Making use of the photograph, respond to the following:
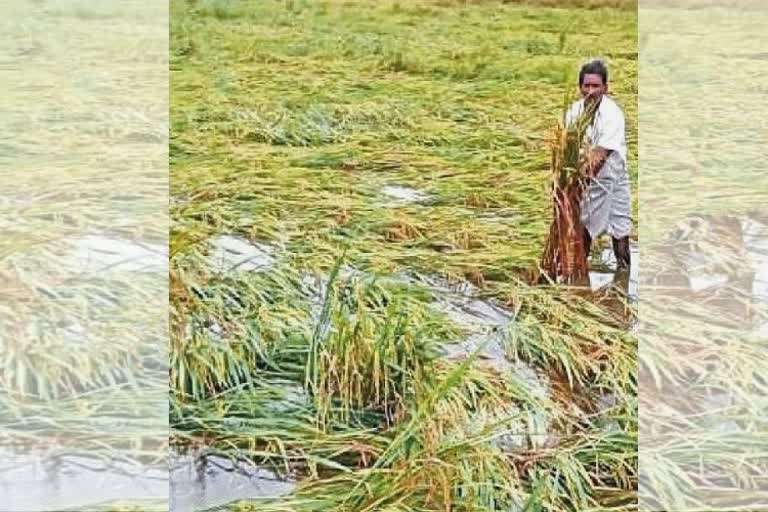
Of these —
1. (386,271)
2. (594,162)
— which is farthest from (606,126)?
(386,271)

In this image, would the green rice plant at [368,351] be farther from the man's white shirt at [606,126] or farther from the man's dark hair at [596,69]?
the man's dark hair at [596,69]

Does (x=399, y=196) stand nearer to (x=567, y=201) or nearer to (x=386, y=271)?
(x=386, y=271)

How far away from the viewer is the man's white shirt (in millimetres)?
2816

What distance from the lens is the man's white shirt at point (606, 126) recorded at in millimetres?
2816

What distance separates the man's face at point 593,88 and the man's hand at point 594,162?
0.14 metres

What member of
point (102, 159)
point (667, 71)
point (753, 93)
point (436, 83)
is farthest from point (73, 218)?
point (753, 93)

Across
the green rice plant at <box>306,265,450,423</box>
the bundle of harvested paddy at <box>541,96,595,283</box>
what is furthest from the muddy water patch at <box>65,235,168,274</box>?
the bundle of harvested paddy at <box>541,96,595,283</box>

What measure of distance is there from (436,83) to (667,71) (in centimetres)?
63

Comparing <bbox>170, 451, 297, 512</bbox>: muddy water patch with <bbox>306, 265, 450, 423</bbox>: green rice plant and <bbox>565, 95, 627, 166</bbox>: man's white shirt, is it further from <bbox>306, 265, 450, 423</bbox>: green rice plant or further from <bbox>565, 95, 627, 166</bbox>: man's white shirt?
<bbox>565, 95, 627, 166</bbox>: man's white shirt

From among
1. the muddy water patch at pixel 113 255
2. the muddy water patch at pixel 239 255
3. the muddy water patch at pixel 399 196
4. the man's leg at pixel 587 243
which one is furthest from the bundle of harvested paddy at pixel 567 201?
the muddy water patch at pixel 113 255

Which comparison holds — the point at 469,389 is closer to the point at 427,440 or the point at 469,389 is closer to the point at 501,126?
the point at 427,440

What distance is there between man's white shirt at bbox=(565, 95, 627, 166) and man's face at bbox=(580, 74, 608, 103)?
0.02 meters

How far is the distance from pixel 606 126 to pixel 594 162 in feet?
0.34

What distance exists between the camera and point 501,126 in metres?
2.82
